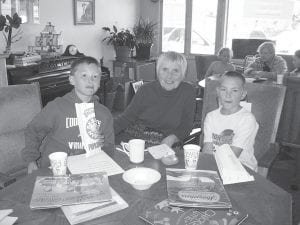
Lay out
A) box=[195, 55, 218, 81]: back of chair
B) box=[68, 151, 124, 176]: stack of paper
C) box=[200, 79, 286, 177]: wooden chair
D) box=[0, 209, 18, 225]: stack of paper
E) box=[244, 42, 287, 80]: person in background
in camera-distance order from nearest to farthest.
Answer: box=[0, 209, 18, 225]: stack of paper, box=[68, 151, 124, 176]: stack of paper, box=[200, 79, 286, 177]: wooden chair, box=[244, 42, 287, 80]: person in background, box=[195, 55, 218, 81]: back of chair

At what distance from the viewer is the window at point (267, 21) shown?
5.99 metres

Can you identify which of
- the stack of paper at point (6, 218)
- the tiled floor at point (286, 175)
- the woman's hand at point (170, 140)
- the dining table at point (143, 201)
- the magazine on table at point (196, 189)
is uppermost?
the magazine on table at point (196, 189)

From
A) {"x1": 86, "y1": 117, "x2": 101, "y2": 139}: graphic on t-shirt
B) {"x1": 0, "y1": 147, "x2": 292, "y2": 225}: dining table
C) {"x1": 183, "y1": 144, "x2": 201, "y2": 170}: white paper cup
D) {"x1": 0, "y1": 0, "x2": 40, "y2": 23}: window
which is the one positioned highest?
{"x1": 0, "y1": 0, "x2": 40, "y2": 23}: window

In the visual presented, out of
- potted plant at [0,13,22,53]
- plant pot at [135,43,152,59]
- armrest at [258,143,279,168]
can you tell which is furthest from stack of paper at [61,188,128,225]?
plant pot at [135,43,152,59]

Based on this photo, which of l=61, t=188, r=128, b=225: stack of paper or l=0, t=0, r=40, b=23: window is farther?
l=0, t=0, r=40, b=23: window

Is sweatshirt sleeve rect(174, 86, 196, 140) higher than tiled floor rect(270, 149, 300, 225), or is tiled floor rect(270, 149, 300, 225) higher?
sweatshirt sleeve rect(174, 86, 196, 140)

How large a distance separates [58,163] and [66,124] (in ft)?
1.58

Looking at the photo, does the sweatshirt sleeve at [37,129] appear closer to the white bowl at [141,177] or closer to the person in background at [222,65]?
the white bowl at [141,177]

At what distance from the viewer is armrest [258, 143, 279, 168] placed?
171 cm

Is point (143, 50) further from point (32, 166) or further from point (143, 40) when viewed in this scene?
point (32, 166)

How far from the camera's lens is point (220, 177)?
54.7 inches

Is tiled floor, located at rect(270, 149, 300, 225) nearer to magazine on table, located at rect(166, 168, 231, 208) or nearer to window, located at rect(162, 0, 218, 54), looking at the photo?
magazine on table, located at rect(166, 168, 231, 208)

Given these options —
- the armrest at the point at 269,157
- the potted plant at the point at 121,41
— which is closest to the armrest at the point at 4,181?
the armrest at the point at 269,157

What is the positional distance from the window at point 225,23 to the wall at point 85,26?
2.73 feet
